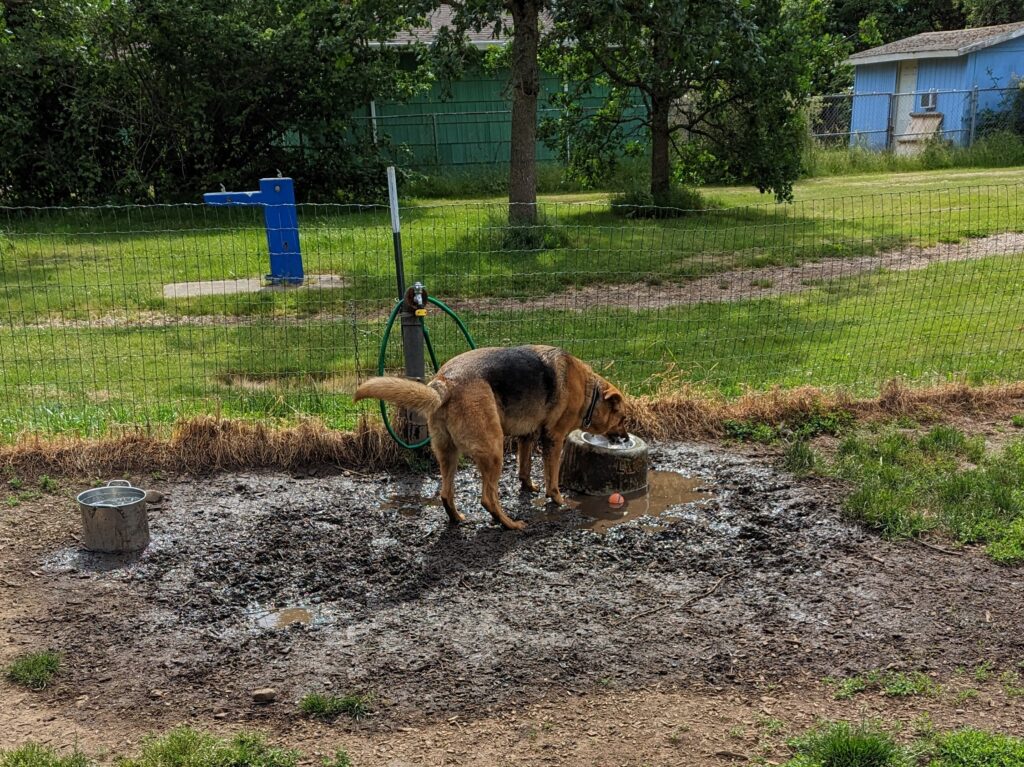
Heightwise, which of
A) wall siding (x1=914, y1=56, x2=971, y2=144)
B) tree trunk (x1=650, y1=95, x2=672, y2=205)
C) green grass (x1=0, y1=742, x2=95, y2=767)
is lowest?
green grass (x1=0, y1=742, x2=95, y2=767)

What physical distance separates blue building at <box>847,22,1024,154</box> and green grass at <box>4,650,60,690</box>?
2567 cm

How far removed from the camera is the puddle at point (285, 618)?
4613mm

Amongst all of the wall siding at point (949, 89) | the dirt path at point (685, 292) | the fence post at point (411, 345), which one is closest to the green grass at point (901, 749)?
the fence post at point (411, 345)

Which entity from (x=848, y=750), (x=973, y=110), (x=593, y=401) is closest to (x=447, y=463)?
(x=593, y=401)

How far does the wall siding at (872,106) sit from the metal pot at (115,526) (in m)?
25.4

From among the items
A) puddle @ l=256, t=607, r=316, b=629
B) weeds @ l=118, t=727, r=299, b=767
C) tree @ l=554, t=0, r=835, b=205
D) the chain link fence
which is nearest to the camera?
weeds @ l=118, t=727, r=299, b=767

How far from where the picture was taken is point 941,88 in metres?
27.9

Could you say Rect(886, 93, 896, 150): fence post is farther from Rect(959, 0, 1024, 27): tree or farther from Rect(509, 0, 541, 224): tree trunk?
Rect(509, 0, 541, 224): tree trunk

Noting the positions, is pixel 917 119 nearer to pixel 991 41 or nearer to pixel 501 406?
pixel 991 41

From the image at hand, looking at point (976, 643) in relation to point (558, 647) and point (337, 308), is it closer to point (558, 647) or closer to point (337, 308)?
point (558, 647)

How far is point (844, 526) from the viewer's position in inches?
218

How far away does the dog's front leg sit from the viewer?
242 inches

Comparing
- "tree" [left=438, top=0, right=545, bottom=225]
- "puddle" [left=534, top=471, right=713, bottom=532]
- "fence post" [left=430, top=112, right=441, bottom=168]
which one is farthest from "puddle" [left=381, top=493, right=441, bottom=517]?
"fence post" [left=430, top=112, right=441, bottom=168]

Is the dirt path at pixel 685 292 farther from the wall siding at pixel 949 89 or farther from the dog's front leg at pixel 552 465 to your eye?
the wall siding at pixel 949 89
